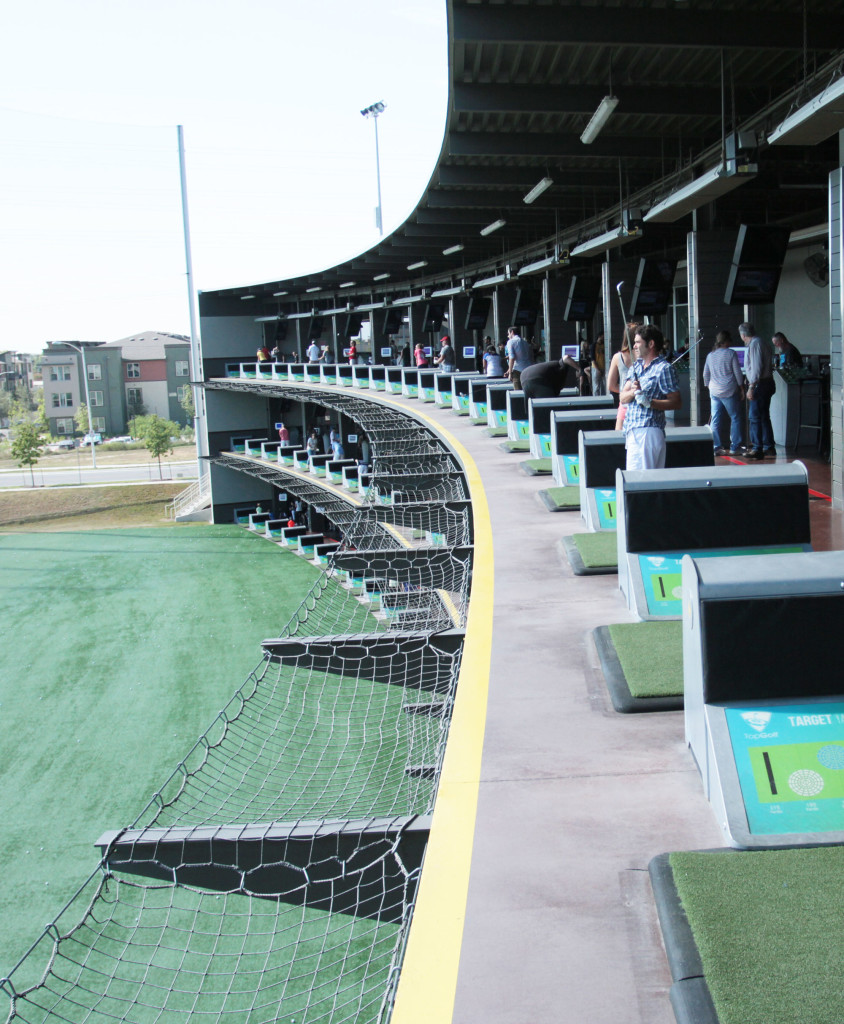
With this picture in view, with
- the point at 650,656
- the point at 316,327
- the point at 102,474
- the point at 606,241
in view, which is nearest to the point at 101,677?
the point at 606,241

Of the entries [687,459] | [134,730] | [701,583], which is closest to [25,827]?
[134,730]

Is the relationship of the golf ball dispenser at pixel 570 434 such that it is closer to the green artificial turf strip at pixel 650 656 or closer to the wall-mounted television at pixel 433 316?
the green artificial turf strip at pixel 650 656

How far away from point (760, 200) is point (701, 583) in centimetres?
1344

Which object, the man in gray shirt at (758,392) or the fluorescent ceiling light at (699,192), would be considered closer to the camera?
the fluorescent ceiling light at (699,192)

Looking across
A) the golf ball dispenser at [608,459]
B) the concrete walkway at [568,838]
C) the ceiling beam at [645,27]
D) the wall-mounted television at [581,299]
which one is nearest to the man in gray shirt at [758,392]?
the ceiling beam at [645,27]

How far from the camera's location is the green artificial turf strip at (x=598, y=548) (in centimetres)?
633

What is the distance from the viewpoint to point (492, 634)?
5176mm

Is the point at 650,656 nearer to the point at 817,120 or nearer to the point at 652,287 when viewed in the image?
the point at 817,120

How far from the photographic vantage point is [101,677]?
19.1 metres

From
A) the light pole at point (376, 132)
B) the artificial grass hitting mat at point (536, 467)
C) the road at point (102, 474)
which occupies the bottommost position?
the road at point (102, 474)

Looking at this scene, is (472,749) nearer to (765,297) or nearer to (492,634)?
(492,634)

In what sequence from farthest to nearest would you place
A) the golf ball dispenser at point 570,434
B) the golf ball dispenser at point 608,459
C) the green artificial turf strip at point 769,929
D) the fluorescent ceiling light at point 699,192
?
the fluorescent ceiling light at point 699,192 < the golf ball dispenser at point 570,434 < the golf ball dispenser at point 608,459 < the green artificial turf strip at point 769,929

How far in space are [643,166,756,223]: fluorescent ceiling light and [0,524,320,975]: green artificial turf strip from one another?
1038 cm

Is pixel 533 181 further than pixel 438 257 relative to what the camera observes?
No
